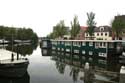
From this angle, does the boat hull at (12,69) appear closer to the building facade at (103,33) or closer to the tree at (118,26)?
the tree at (118,26)

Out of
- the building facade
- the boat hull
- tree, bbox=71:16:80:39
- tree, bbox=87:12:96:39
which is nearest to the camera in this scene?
the boat hull

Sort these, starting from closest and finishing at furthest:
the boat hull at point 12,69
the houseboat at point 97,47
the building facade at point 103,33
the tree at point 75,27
A: the boat hull at point 12,69
the houseboat at point 97,47
the tree at point 75,27
the building facade at point 103,33

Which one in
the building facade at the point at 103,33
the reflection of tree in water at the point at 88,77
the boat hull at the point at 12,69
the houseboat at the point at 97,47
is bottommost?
the reflection of tree in water at the point at 88,77

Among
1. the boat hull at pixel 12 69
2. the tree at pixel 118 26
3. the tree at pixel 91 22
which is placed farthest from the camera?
the tree at pixel 91 22

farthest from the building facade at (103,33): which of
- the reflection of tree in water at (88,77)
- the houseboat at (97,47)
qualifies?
the reflection of tree in water at (88,77)

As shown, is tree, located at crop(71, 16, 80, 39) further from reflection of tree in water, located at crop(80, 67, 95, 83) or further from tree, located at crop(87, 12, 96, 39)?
reflection of tree in water, located at crop(80, 67, 95, 83)

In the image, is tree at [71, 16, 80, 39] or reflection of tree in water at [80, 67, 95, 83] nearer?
reflection of tree in water at [80, 67, 95, 83]

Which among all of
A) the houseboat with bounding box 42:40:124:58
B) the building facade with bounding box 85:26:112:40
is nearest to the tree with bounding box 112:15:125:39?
the building facade with bounding box 85:26:112:40

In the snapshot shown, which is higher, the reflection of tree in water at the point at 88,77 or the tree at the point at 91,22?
the tree at the point at 91,22

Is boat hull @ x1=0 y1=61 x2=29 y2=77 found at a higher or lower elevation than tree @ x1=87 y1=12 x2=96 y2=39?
lower

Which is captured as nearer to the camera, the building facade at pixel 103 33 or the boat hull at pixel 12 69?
the boat hull at pixel 12 69

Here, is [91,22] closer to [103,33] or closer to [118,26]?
[118,26]

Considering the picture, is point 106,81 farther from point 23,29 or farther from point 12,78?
point 23,29

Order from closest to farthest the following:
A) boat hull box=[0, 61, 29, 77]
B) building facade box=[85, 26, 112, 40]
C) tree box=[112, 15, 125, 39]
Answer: boat hull box=[0, 61, 29, 77], tree box=[112, 15, 125, 39], building facade box=[85, 26, 112, 40]
